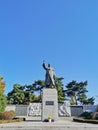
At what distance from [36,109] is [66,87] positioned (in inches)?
549

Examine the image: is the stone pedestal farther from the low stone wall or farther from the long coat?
the low stone wall

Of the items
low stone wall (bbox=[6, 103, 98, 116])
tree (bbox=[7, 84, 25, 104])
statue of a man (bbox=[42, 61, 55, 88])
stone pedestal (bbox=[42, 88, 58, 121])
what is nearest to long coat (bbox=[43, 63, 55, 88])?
statue of a man (bbox=[42, 61, 55, 88])

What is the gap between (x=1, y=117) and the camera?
13.2m

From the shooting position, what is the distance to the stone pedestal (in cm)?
1229

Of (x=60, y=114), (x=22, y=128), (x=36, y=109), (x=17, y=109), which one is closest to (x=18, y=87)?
(x=17, y=109)

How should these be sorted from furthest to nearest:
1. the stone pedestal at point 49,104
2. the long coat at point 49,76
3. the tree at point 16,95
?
the tree at point 16,95 → the long coat at point 49,76 → the stone pedestal at point 49,104

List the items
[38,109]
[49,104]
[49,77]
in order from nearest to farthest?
[49,104]
[49,77]
[38,109]

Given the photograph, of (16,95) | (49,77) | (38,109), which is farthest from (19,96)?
(49,77)

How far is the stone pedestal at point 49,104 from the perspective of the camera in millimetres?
12289

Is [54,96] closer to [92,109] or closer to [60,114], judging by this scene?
[60,114]

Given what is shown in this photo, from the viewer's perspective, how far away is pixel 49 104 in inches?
494

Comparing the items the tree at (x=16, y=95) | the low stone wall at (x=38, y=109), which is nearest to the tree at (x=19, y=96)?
the tree at (x=16, y=95)

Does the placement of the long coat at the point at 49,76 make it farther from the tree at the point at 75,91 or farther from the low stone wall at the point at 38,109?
the tree at the point at 75,91

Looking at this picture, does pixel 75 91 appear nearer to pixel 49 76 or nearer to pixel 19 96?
pixel 19 96
